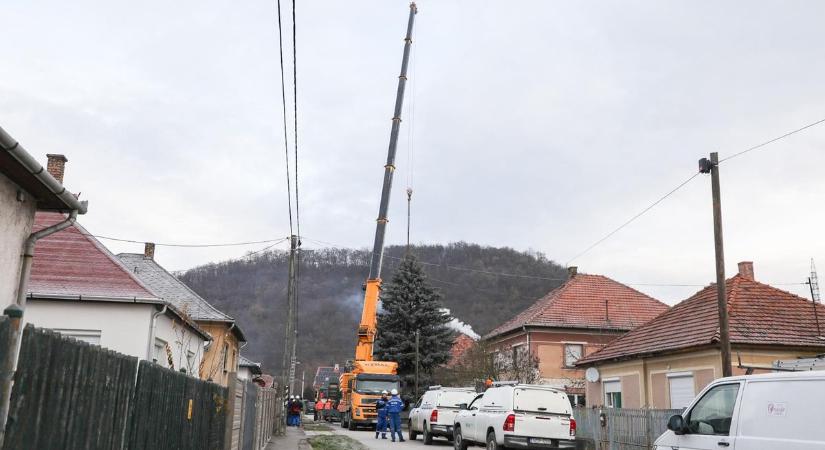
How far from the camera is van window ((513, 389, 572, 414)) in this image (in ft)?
55.9

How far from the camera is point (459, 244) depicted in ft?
220

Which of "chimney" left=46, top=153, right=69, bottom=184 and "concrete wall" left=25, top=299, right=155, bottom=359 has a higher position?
"chimney" left=46, top=153, right=69, bottom=184

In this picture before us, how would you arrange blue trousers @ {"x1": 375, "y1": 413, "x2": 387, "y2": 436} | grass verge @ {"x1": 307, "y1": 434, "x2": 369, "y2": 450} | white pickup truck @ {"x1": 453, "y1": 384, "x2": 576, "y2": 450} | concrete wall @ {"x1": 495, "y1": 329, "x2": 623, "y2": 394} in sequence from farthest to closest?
concrete wall @ {"x1": 495, "y1": 329, "x2": 623, "y2": 394} → blue trousers @ {"x1": 375, "y1": 413, "x2": 387, "y2": 436} → grass verge @ {"x1": 307, "y1": 434, "x2": 369, "y2": 450} → white pickup truck @ {"x1": 453, "y1": 384, "x2": 576, "y2": 450}

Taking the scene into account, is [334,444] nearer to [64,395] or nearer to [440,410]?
[440,410]

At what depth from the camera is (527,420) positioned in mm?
16766

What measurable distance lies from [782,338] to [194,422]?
18472mm

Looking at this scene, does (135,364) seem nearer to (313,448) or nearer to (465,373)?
(313,448)

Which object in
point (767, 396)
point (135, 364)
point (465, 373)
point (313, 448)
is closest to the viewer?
point (135, 364)

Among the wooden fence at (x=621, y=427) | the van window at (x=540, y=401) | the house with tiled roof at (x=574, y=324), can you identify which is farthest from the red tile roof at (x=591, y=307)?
the van window at (x=540, y=401)

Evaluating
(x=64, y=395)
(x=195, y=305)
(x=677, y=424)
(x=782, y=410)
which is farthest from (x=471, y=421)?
(x=64, y=395)

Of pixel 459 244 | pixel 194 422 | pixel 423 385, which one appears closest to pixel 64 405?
pixel 194 422

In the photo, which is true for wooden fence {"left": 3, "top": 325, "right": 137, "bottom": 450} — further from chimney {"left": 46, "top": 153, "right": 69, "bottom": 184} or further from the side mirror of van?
chimney {"left": 46, "top": 153, "right": 69, "bottom": 184}

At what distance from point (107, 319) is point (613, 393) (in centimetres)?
1798

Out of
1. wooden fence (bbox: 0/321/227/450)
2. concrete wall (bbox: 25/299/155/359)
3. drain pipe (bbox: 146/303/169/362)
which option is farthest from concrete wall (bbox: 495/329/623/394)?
wooden fence (bbox: 0/321/227/450)
